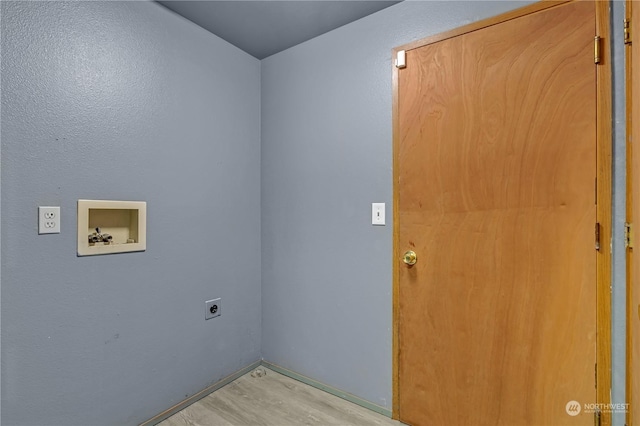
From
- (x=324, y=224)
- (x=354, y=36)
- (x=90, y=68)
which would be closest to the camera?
(x=90, y=68)

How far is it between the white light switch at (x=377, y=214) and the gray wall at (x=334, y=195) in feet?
0.10

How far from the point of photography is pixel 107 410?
1532mm

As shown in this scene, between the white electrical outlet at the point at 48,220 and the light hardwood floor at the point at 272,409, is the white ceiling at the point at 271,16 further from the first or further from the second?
the light hardwood floor at the point at 272,409

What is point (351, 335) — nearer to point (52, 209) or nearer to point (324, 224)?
point (324, 224)

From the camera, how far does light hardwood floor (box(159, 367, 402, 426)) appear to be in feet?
5.62

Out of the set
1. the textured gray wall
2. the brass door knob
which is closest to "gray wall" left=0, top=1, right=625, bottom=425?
the textured gray wall

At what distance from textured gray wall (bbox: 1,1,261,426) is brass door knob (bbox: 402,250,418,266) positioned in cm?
115

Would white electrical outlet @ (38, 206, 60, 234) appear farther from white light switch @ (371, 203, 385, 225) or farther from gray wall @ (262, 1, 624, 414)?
white light switch @ (371, 203, 385, 225)

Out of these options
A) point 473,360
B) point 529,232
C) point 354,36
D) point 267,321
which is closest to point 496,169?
point 529,232

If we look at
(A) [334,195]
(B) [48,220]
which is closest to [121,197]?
(B) [48,220]

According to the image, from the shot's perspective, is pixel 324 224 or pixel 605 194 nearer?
pixel 605 194

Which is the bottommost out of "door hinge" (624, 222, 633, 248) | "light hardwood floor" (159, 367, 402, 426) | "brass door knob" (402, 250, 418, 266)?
"light hardwood floor" (159, 367, 402, 426)

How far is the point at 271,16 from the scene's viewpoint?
184 centimetres

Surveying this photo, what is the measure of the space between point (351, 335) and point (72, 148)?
5.77 ft
